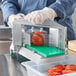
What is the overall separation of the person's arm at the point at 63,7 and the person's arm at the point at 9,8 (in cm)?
27

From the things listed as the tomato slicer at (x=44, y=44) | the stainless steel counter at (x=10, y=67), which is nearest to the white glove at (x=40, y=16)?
the tomato slicer at (x=44, y=44)

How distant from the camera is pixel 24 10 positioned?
4.42ft

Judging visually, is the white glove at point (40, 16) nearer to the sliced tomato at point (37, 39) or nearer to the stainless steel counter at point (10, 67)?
the sliced tomato at point (37, 39)

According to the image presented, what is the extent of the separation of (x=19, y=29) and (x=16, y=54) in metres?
0.15

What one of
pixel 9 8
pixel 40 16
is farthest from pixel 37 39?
pixel 9 8

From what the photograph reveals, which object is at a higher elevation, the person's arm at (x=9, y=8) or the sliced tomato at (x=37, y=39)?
the person's arm at (x=9, y=8)

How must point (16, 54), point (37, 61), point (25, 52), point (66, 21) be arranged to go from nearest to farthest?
point (37, 61) < point (25, 52) < point (16, 54) < point (66, 21)

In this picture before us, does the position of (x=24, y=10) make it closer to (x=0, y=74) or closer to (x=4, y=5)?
(x=4, y=5)

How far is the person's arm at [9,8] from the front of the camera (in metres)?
1.26

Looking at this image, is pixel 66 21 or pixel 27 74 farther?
pixel 66 21

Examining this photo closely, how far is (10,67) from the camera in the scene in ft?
3.09

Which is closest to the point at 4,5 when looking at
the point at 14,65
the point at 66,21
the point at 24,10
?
the point at 24,10

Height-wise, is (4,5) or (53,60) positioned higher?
(4,5)

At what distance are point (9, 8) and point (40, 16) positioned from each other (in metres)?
0.38
